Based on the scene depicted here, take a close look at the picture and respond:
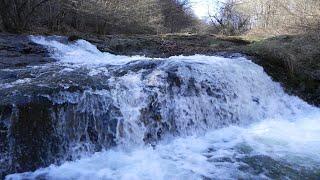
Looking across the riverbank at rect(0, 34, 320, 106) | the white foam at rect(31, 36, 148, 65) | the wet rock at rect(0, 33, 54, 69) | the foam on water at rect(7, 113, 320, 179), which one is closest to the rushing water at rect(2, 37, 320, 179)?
the foam on water at rect(7, 113, 320, 179)

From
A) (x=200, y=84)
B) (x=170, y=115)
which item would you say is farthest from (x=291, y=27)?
(x=170, y=115)

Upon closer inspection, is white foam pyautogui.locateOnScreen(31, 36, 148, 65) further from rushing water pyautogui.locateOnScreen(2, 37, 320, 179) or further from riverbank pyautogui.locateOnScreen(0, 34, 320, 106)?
rushing water pyautogui.locateOnScreen(2, 37, 320, 179)

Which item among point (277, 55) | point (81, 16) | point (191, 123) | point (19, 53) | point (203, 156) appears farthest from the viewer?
point (81, 16)

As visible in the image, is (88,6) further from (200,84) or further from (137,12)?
(200,84)

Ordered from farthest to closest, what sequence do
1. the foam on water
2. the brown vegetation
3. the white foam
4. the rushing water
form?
the brown vegetation → the white foam → the rushing water → the foam on water

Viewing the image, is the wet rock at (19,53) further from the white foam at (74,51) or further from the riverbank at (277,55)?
the white foam at (74,51)

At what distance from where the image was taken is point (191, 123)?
302 inches

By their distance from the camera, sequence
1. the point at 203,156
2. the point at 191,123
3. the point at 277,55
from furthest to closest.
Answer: the point at 277,55 < the point at 191,123 < the point at 203,156

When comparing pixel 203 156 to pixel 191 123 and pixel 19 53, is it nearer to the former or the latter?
pixel 191 123

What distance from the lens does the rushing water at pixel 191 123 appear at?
606 centimetres

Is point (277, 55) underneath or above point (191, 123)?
above

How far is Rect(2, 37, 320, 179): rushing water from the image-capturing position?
6059mm

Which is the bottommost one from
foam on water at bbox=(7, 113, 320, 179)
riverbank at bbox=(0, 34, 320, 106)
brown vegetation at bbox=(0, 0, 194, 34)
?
foam on water at bbox=(7, 113, 320, 179)

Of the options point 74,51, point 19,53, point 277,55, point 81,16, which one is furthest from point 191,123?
point 81,16
